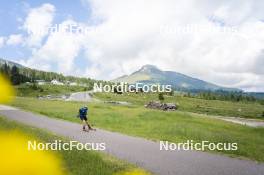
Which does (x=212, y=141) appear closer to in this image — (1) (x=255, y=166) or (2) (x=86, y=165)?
(1) (x=255, y=166)

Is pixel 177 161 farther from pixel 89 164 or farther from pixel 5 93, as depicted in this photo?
pixel 5 93

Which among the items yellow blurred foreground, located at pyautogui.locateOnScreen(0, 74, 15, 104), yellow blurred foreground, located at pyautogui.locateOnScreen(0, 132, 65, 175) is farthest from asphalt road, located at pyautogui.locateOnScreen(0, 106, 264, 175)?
yellow blurred foreground, located at pyautogui.locateOnScreen(0, 132, 65, 175)

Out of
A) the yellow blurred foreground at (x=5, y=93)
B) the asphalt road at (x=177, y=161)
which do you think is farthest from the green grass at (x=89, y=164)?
the yellow blurred foreground at (x=5, y=93)

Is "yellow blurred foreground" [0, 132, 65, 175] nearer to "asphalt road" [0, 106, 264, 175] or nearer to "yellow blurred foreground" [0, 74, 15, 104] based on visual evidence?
"yellow blurred foreground" [0, 74, 15, 104]

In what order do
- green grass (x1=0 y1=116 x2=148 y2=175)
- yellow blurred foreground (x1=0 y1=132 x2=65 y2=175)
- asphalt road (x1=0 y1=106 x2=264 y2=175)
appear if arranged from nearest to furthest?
yellow blurred foreground (x1=0 y1=132 x2=65 y2=175)
green grass (x1=0 y1=116 x2=148 y2=175)
asphalt road (x1=0 y1=106 x2=264 y2=175)

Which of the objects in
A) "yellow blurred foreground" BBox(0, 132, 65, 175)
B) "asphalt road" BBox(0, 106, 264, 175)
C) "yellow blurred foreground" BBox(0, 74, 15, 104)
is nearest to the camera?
"yellow blurred foreground" BBox(0, 132, 65, 175)

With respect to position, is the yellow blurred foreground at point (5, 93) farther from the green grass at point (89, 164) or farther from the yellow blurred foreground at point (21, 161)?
the green grass at point (89, 164)

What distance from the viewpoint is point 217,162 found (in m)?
21.0

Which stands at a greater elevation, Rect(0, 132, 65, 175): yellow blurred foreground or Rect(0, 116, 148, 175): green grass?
Rect(0, 132, 65, 175): yellow blurred foreground

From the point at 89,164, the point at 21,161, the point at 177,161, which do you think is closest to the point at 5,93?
the point at 21,161

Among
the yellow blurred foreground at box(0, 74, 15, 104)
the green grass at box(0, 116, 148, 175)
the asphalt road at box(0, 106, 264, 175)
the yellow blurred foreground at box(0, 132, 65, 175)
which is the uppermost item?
the yellow blurred foreground at box(0, 74, 15, 104)

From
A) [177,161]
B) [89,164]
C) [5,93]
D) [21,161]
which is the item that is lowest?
[177,161]

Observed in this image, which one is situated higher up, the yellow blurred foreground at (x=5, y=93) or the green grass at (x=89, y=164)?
the yellow blurred foreground at (x=5, y=93)

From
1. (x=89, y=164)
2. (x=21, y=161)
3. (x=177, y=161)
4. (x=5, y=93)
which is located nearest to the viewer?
(x=21, y=161)
